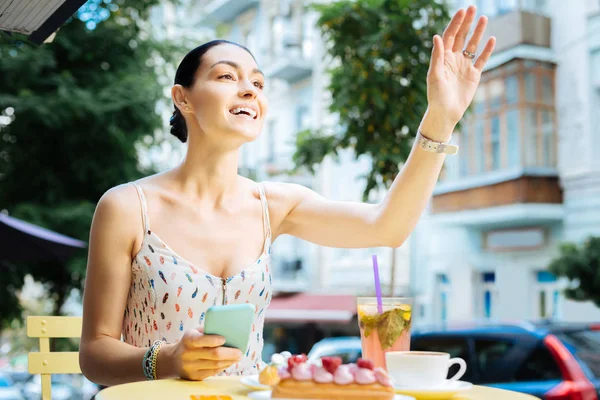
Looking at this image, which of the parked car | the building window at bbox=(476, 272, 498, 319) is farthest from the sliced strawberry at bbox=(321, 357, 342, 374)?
the building window at bbox=(476, 272, 498, 319)

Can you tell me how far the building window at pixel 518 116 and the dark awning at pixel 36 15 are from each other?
12.5 meters

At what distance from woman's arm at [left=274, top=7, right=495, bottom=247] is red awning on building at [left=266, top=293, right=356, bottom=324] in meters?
15.0

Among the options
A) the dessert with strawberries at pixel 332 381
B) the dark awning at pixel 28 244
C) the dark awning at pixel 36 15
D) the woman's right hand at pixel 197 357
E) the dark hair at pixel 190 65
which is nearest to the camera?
the dessert with strawberries at pixel 332 381

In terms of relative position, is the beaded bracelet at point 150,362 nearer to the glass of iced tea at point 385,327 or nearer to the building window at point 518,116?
the glass of iced tea at point 385,327

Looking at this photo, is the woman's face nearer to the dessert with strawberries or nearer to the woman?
the woman

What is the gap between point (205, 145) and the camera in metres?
2.11

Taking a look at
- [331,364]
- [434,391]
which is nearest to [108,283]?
[331,364]

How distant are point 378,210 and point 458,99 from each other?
1.18 feet

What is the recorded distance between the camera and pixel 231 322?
1.46 metres

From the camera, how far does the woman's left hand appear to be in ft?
6.25

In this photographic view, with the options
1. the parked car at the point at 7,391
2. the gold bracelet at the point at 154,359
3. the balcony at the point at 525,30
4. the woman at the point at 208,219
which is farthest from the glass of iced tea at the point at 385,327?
the balcony at the point at 525,30

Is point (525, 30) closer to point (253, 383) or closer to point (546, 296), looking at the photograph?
point (546, 296)

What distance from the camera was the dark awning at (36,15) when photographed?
2.44 metres

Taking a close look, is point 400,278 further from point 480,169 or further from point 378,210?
point 378,210
